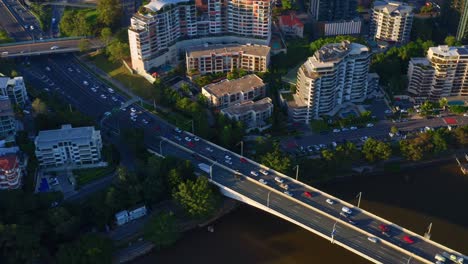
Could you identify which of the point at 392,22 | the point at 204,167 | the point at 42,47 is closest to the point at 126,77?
the point at 42,47

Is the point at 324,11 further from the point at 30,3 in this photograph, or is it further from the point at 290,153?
the point at 30,3

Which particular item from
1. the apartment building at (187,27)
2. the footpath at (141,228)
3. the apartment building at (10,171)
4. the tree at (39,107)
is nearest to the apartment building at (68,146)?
the apartment building at (10,171)

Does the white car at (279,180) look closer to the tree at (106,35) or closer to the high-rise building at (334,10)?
the tree at (106,35)

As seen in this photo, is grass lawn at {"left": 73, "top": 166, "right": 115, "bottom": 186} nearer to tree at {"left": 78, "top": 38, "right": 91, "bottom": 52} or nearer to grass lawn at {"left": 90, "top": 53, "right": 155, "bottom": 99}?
grass lawn at {"left": 90, "top": 53, "right": 155, "bottom": 99}

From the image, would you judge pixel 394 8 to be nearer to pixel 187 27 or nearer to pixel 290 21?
pixel 290 21

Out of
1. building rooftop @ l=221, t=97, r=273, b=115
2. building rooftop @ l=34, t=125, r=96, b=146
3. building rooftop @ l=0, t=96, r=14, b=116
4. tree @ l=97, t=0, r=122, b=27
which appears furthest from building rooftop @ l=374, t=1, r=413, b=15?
building rooftop @ l=0, t=96, r=14, b=116

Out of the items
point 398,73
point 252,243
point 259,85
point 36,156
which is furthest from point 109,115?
point 398,73
